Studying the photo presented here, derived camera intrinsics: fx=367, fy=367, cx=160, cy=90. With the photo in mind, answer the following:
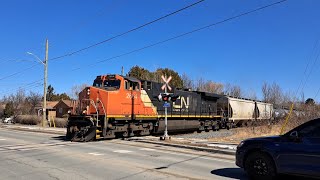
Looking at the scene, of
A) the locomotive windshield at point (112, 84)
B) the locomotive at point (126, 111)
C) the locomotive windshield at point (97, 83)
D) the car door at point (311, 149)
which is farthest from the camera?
the locomotive windshield at point (97, 83)

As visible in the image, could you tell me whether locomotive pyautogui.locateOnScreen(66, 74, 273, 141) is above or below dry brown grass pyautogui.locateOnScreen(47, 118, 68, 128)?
above

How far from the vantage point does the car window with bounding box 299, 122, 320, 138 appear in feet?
27.5

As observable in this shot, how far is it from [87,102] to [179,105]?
9136 millimetres

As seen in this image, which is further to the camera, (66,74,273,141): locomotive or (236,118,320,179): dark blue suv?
(66,74,273,141): locomotive

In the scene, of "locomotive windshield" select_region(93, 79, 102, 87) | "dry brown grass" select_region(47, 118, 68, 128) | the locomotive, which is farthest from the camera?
"dry brown grass" select_region(47, 118, 68, 128)

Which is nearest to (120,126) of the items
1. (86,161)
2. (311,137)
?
(86,161)

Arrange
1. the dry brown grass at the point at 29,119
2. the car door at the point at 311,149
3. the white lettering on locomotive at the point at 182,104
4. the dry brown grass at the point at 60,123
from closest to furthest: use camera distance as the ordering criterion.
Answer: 1. the car door at the point at 311,149
2. the white lettering on locomotive at the point at 182,104
3. the dry brown grass at the point at 60,123
4. the dry brown grass at the point at 29,119

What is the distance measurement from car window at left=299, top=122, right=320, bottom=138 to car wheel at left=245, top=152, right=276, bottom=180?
1062 millimetres

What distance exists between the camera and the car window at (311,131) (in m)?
8.37

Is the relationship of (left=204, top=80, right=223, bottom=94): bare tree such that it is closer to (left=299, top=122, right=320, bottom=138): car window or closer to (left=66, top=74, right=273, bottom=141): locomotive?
(left=66, top=74, right=273, bottom=141): locomotive

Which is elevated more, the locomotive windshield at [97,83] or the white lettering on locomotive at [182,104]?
the locomotive windshield at [97,83]

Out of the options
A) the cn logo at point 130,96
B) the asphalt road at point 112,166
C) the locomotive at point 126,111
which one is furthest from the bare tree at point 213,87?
the asphalt road at point 112,166

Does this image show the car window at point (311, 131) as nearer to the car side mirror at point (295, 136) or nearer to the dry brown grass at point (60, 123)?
the car side mirror at point (295, 136)

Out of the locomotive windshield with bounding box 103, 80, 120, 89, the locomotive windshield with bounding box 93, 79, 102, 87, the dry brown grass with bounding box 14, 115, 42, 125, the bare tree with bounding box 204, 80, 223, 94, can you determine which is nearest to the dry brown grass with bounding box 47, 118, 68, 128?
the dry brown grass with bounding box 14, 115, 42, 125
